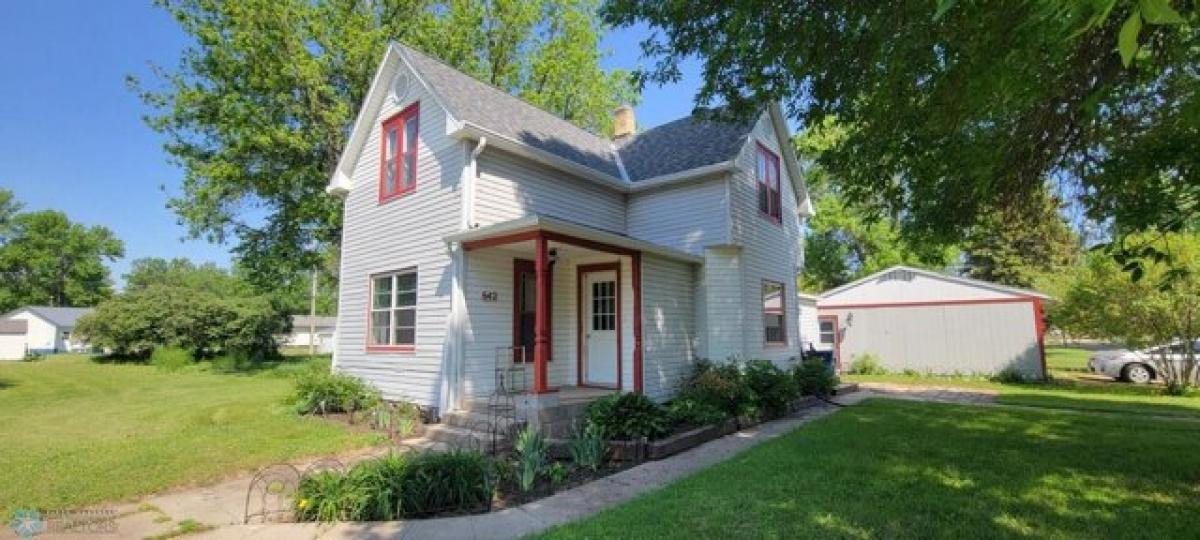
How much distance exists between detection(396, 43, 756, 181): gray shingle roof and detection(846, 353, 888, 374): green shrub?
40.0ft

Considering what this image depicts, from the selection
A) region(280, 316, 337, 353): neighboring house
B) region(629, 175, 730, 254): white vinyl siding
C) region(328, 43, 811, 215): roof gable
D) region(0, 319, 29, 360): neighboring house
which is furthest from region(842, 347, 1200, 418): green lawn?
region(0, 319, 29, 360): neighboring house

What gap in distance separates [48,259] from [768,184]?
8218cm

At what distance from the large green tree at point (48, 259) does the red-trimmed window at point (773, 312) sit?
7793cm

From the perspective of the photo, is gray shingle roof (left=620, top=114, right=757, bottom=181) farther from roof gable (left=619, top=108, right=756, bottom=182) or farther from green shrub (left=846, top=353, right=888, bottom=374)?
green shrub (left=846, top=353, right=888, bottom=374)

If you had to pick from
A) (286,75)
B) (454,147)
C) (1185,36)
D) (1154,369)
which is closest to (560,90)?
(286,75)

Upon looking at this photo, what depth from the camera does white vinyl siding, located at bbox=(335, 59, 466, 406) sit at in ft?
33.5

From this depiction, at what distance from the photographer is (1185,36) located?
5492 mm

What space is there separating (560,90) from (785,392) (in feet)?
56.8

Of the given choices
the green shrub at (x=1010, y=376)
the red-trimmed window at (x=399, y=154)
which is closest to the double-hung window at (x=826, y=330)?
the green shrub at (x=1010, y=376)

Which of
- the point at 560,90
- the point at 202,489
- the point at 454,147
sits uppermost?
the point at 560,90

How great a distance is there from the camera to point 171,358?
24453mm

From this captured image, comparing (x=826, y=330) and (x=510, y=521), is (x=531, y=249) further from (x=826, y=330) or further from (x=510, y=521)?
(x=826, y=330)

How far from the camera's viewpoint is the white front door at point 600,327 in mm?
11227

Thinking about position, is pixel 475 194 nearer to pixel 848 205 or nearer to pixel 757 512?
pixel 848 205
